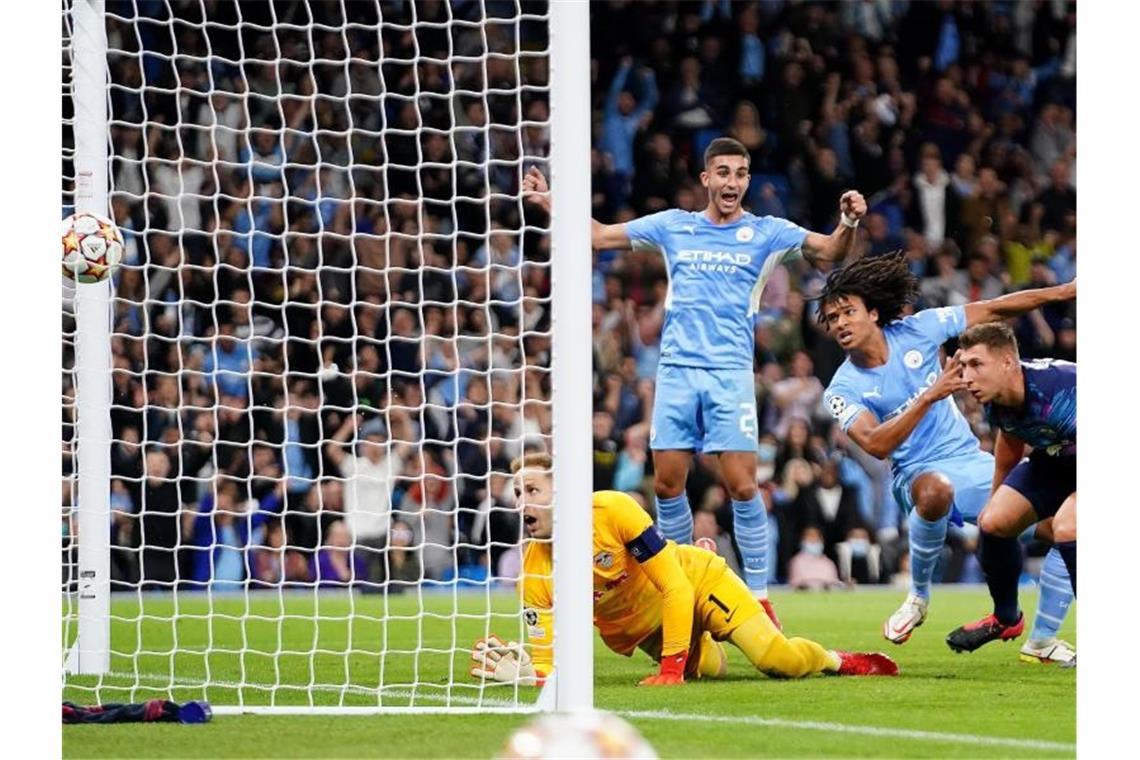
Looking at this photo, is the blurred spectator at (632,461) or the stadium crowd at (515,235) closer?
the stadium crowd at (515,235)

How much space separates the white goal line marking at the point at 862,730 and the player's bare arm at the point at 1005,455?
2.12 metres

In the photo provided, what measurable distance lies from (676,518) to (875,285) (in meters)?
1.49

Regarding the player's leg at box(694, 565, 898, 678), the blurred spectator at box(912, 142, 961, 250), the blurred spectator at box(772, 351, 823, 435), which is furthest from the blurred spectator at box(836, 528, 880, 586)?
the player's leg at box(694, 565, 898, 678)

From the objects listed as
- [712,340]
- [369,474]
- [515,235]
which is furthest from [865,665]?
[515,235]

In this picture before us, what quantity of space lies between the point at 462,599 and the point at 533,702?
540cm

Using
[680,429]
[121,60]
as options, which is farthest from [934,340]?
[121,60]

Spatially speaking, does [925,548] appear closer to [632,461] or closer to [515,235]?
[632,461]

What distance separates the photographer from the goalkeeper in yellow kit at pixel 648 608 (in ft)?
20.6

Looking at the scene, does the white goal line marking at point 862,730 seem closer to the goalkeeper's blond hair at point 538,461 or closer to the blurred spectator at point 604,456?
the goalkeeper's blond hair at point 538,461

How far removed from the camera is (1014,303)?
8.45 m

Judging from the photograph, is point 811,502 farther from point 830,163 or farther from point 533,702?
point 533,702

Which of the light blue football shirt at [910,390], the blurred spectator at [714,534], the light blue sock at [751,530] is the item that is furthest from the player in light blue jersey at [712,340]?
the blurred spectator at [714,534]

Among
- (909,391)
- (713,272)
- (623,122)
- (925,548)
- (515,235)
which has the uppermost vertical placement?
(623,122)

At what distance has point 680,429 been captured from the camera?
27.8ft
